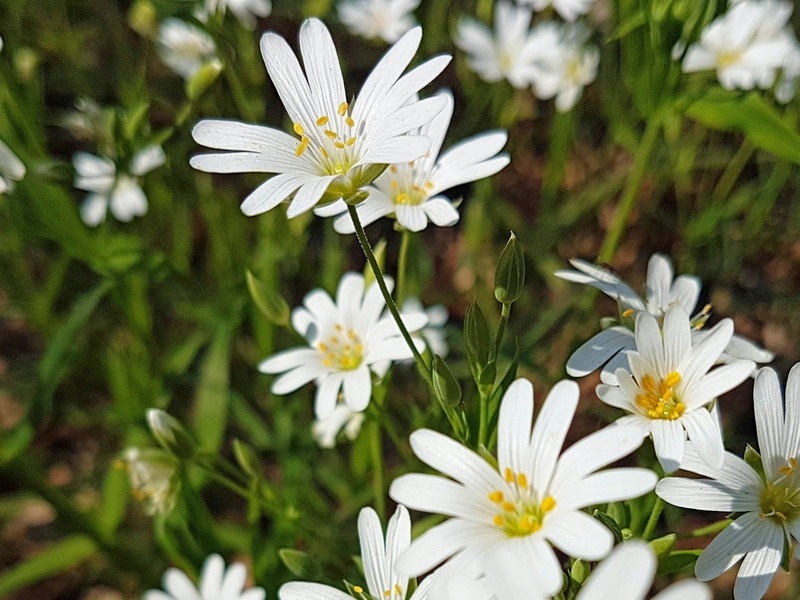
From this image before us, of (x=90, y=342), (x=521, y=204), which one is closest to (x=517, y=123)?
(x=521, y=204)

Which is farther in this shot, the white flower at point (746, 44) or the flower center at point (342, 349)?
the white flower at point (746, 44)

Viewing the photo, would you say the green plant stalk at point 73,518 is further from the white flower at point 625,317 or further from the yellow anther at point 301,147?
the white flower at point 625,317

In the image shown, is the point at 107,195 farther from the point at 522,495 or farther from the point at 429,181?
the point at 522,495

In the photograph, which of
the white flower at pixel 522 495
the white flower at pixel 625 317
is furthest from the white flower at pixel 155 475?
the white flower at pixel 625 317

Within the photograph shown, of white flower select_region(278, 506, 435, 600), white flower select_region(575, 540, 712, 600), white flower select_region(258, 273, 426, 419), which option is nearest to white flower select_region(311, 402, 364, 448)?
white flower select_region(258, 273, 426, 419)

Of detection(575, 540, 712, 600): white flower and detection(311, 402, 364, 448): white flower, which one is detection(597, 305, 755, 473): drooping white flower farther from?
detection(311, 402, 364, 448): white flower

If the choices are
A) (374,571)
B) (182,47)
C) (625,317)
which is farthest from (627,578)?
(182,47)
